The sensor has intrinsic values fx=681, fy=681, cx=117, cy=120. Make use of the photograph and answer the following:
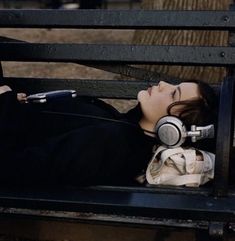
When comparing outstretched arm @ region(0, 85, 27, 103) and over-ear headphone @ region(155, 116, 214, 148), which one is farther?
outstretched arm @ region(0, 85, 27, 103)

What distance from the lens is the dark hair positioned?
3.05 metres

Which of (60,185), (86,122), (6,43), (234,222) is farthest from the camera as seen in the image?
(6,43)

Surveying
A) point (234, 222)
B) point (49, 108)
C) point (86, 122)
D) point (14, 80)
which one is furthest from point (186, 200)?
point (14, 80)

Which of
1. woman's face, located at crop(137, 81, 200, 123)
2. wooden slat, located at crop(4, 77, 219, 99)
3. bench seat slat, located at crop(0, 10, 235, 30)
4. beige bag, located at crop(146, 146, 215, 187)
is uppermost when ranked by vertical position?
bench seat slat, located at crop(0, 10, 235, 30)

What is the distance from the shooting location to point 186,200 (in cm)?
276

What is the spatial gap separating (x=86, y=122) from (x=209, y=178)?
0.67 m

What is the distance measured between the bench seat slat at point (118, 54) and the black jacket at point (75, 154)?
0.68m

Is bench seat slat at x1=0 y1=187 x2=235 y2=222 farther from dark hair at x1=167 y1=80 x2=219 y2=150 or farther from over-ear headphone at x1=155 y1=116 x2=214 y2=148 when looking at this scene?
dark hair at x1=167 y1=80 x2=219 y2=150

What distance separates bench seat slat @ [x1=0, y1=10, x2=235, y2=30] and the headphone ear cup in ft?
2.98

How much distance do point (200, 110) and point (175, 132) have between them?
0.84ft

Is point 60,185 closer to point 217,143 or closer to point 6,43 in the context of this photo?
point 217,143

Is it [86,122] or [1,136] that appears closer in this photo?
[1,136]

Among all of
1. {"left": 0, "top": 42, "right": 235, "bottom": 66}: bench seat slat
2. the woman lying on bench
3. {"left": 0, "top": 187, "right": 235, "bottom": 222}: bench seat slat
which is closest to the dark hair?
the woman lying on bench

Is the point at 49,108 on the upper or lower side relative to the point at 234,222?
upper
